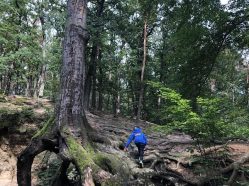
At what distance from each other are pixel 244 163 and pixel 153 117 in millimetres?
24875

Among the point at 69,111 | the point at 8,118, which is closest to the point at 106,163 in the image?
the point at 69,111

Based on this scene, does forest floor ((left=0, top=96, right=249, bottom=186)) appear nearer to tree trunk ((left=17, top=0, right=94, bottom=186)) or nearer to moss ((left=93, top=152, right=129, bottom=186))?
moss ((left=93, top=152, right=129, bottom=186))

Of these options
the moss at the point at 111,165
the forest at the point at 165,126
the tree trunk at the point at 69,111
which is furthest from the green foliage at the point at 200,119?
the tree trunk at the point at 69,111

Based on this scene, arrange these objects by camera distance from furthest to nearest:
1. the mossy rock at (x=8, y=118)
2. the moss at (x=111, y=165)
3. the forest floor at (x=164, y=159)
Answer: the mossy rock at (x=8, y=118) → the forest floor at (x=164, y=159) → the moss at (x=111, y=165)

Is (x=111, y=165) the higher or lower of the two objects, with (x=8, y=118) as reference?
lower

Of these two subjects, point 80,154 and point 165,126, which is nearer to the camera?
point 80,154

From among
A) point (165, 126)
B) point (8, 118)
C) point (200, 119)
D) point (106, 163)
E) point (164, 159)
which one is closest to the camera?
point (106, 163)

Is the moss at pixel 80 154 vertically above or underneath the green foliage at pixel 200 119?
underneath

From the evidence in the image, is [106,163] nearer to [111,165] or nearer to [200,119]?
[111,165]

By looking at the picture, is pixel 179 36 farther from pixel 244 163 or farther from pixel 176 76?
pixel 244 163

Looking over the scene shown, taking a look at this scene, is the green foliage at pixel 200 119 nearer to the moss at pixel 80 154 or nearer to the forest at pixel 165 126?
the forest at pixel 165 126

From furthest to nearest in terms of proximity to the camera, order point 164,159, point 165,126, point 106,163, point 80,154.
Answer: point 164,159 → point 165,126 → point 106,163 → point 80,154

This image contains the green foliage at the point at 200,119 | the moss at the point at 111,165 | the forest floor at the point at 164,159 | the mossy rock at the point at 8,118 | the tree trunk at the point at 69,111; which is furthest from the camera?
the mossy rock at the point at 8,118

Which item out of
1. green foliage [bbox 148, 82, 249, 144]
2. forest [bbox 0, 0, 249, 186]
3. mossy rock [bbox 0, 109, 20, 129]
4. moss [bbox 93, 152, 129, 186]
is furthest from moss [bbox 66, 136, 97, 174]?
mossy rock [bbox 0, 109, 20, 129]
